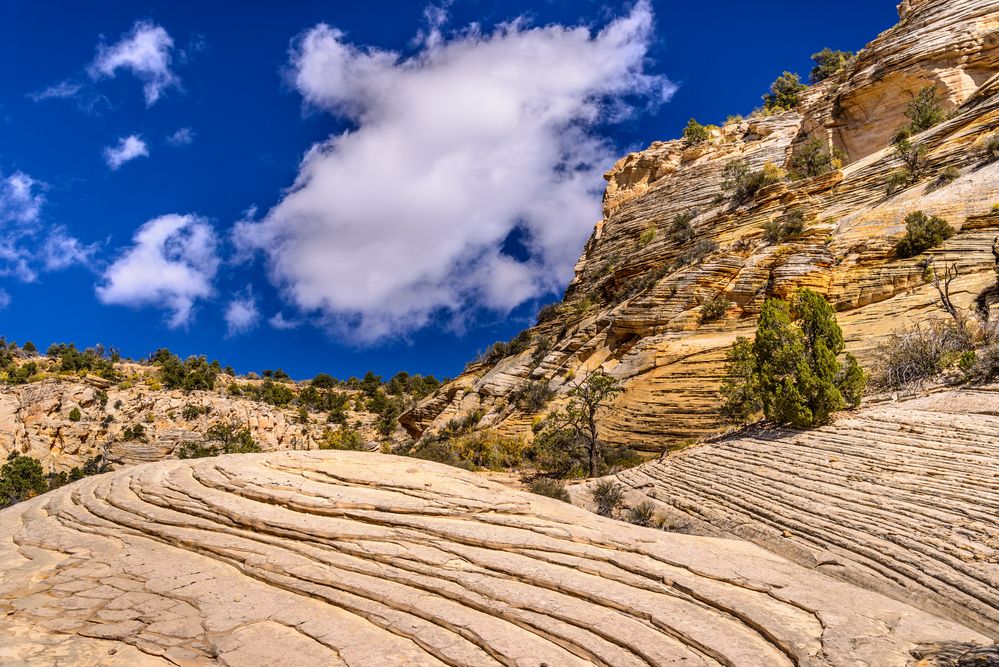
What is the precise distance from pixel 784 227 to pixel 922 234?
25.1 feet

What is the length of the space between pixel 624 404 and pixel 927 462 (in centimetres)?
1681

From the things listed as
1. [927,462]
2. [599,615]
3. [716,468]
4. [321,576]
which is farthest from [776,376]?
[321,576]

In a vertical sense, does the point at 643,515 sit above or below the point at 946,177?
below

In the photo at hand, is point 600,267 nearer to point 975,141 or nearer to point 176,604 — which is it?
point 975,141

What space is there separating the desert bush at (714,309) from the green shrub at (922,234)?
8.02 meters

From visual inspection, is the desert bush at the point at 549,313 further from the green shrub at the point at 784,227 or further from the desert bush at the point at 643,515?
the desert bush at the point at 643,515

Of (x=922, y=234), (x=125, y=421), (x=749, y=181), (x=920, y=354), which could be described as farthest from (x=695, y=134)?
(x=125, y=421)

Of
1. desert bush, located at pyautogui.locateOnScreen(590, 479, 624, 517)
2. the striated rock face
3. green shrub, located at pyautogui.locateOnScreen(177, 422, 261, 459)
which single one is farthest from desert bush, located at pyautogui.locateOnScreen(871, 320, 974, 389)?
green shrub, located at pyautogui.locateOnScreen(177, 422, 261, 459)

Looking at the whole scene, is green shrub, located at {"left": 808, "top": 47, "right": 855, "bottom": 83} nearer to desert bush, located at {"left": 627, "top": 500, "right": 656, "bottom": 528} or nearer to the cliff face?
the cliff face

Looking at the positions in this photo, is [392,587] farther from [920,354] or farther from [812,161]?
[812,161]

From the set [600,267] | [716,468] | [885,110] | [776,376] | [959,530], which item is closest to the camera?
[959,530]

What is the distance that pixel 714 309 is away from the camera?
100 ft

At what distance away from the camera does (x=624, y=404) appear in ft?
93.7

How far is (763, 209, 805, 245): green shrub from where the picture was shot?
104 feet
